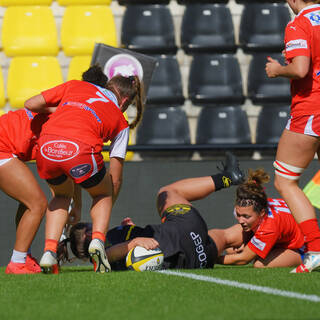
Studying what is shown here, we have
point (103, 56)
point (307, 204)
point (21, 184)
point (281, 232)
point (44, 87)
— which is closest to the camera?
point (307, 204)

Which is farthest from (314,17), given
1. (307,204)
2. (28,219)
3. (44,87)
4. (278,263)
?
(44,87)

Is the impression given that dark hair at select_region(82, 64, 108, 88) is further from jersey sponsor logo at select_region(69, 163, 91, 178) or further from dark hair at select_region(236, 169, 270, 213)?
dark hair at select_region(236, 169, 270, 213)

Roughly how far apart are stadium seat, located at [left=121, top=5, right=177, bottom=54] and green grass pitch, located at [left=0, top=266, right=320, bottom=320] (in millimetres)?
4208

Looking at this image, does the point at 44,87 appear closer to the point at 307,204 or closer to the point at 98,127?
the point at 98,127

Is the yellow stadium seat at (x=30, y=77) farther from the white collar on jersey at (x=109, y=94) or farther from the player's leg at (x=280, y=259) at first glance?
the player's leg at (x=280, y=259)

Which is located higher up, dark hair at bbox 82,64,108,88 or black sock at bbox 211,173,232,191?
dark hair at bbox 82,64,108,88

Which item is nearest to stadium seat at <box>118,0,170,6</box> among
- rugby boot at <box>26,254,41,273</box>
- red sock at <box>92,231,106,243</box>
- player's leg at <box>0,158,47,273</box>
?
player's leg at <box>0,158,47,273</box>

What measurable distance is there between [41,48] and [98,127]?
4.13 metres

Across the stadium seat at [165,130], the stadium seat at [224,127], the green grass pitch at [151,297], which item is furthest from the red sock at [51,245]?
the stadium seat at [224,127]

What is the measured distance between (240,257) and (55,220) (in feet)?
5.04

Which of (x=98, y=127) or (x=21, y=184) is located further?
(x=21, y=184)

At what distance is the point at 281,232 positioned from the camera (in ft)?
17.0

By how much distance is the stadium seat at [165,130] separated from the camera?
25.2 feet

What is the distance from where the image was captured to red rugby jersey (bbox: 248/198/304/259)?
16.6ft
